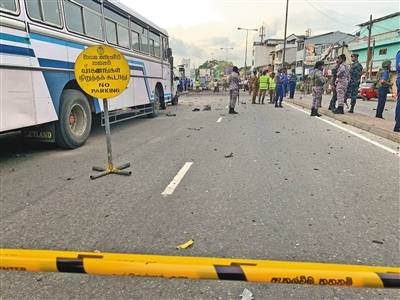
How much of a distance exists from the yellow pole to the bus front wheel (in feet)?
19.7

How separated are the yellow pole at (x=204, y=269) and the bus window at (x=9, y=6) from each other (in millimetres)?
5198

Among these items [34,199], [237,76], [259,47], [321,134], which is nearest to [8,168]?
[34,199]

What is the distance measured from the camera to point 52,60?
690cm

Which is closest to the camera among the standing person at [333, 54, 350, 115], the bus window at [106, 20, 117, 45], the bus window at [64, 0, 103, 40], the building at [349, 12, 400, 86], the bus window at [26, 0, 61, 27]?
the bus window at [26, 0, 61, 27]

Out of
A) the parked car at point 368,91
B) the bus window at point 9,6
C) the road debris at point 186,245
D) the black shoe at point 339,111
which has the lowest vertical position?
the parked car at point 368,91

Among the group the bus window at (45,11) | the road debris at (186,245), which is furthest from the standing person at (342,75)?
the road debris at (186,245)

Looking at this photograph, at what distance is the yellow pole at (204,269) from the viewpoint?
159 cm

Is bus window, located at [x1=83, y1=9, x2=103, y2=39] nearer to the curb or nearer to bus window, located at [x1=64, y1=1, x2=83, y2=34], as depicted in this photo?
bus window, located at [x1=64, y1=1, x2=83, y2=34]

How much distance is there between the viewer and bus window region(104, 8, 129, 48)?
9.64 metres

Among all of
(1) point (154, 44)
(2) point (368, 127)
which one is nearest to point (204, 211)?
(2) point (368, 127)

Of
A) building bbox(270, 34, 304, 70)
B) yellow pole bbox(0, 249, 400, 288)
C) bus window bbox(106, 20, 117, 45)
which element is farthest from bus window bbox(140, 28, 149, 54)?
building bbox(270, 34, 304, 70)

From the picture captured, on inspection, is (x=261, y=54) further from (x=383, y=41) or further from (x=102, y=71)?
(x=102, y=71)

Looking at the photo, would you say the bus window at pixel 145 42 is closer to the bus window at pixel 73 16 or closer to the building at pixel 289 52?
the bus window at pixel 73 16

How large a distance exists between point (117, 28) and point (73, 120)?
11.8 feet
